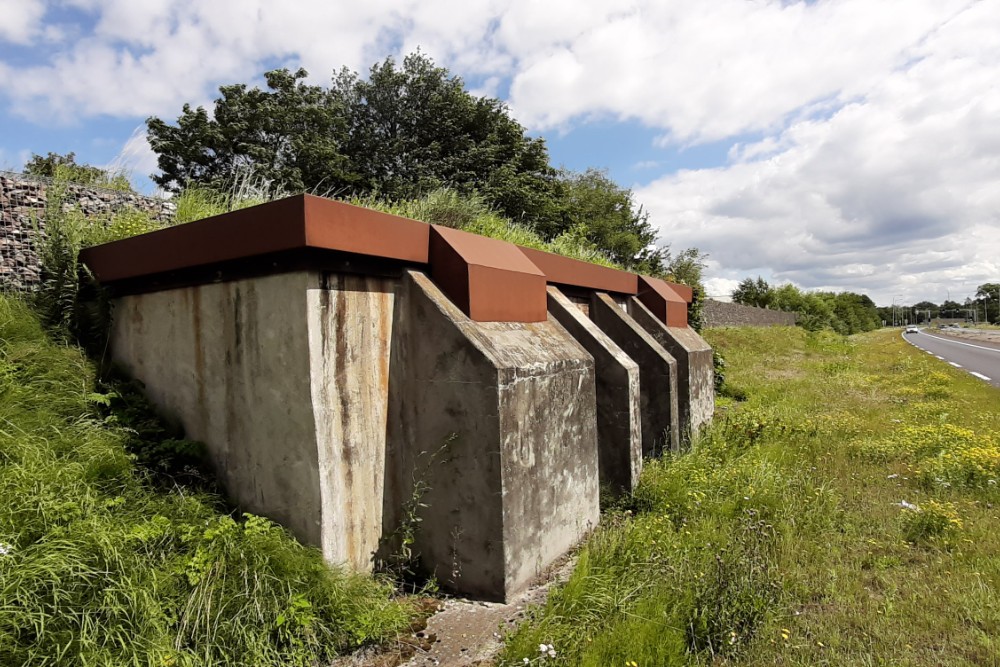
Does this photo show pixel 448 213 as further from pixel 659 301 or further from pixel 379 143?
pixel 379 143

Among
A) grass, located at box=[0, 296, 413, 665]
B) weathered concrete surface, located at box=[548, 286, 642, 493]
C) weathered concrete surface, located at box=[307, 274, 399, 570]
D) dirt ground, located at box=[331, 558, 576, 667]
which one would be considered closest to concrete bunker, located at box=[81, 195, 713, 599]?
weathered concrete surface, located at box=[307, 274, 399, 570]

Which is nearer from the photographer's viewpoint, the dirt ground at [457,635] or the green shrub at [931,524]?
the dirt ground at [457,635]

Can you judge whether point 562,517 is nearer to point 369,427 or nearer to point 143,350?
point 369,427

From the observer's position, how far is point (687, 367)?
7754 millimetres

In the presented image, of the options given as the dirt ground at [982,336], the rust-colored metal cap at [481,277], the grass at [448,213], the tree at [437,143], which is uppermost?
the tree at [437,143]

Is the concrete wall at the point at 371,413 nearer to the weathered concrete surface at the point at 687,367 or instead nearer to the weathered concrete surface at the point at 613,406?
the weathered concrete surface at the point at 613,406

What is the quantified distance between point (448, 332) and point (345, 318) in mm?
684

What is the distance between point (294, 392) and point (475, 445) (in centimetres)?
119

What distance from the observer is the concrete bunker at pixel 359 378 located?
332 centimetres

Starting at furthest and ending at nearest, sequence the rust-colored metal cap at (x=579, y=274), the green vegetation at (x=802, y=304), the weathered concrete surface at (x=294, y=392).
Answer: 1. the green vegetation at (x=802, y=304)
2. the rust-colored metal cap at (x=579, y=274)
3. the weathered concrete surface at (x=294, y=392)

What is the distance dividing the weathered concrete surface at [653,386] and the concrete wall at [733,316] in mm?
15450

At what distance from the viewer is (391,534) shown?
377 centimetres

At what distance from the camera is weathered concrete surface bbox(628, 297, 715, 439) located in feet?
25.4

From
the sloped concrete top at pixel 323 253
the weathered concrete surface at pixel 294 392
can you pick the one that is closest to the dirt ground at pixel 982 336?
the sloped concrete top at pixel 323 253
